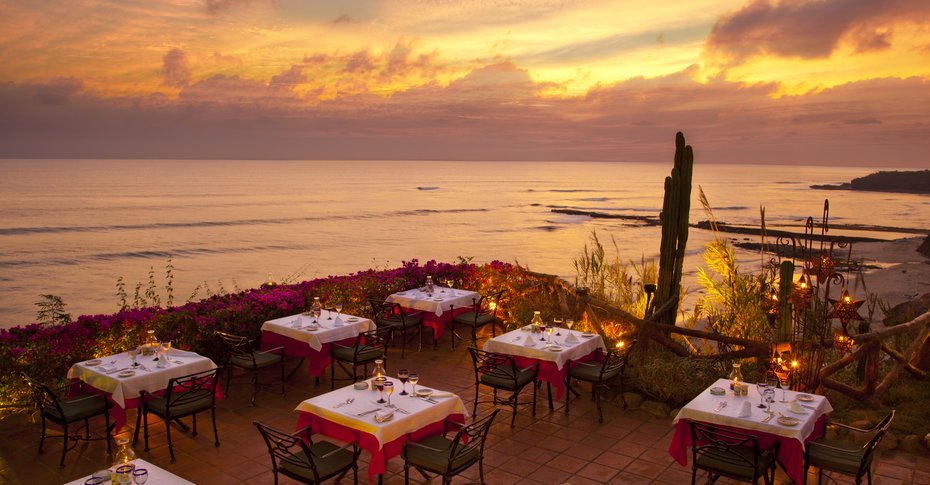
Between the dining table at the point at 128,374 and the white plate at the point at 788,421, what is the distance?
564 cm

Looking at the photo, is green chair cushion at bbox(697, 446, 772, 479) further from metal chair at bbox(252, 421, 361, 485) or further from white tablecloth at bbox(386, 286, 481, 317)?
white tablecloth at bbox(386, 286, 481, 317)

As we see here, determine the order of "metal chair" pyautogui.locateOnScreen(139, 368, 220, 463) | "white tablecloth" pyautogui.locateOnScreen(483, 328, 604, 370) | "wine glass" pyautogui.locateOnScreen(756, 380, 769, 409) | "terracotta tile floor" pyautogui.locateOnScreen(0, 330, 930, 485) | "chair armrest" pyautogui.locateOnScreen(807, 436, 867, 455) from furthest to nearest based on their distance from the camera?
"white tablecloth" pyautogui.locateOnScreen(483, 328, 604, 370) < "metal chair" pyautogui.locateOnScreen(139, 368, 220, 463) < "terracotta tile floor" pyautogui.locateOnScreen(0, 330, 930, 485) < "wine glass" pyautogui.locateOnScreen(756, 380, 769, 409) < "chair armrest" pyautogui.locateOnScreen(807, 436, 867, 455)

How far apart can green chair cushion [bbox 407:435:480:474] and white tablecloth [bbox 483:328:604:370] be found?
93.6 inches

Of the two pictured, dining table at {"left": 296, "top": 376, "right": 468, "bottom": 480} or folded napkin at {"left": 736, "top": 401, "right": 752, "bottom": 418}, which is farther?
folded napkin at {"left": 736, "top": 401, "right": 752, "bottom": 418}

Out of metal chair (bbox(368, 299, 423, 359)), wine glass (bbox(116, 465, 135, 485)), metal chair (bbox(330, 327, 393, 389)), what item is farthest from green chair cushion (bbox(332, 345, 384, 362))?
wine glass (bbox(116, 465, 135, 485))

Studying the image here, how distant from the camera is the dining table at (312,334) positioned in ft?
26.5

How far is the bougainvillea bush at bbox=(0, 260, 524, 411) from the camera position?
22.5 feet

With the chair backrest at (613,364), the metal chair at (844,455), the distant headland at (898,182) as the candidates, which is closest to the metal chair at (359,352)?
the chair backrest at (613,364)

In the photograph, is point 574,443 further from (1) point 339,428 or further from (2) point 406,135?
(2) point 406,135

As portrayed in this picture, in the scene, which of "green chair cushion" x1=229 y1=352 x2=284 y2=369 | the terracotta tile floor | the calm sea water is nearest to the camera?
the terracotta tile floor

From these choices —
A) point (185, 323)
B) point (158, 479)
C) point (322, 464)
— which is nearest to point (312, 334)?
point (185, 323)

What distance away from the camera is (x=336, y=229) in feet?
158

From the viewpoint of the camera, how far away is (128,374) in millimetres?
6184

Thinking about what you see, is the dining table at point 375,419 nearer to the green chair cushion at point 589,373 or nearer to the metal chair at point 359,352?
the green chair cushion at point 589,373
